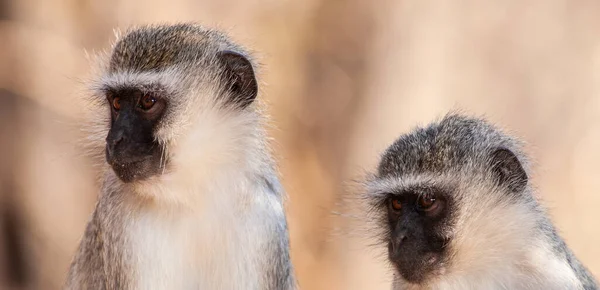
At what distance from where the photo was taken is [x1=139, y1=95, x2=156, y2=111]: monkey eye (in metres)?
3.01

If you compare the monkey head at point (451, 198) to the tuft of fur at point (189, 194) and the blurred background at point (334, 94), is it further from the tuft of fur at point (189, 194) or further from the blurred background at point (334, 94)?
the blurred background at point (334, 94)

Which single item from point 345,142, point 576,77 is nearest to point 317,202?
point 345,142

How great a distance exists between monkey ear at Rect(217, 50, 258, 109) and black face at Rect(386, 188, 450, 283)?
25.6 inches

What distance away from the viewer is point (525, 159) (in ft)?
10.2

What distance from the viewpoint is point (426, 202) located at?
9.64ft

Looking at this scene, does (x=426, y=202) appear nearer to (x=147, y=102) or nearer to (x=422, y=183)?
(x=422, y=183)

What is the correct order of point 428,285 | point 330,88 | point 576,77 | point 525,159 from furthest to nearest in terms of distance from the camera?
1. point 330,88
2. point 576,77
3. point 525,159
4. point 428,285

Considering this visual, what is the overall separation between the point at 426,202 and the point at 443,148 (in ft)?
0.66

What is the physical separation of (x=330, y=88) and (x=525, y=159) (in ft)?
7.05

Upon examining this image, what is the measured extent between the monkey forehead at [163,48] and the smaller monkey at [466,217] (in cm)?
78

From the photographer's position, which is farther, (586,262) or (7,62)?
(7,62)

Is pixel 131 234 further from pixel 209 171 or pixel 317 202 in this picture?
pixel 317 202

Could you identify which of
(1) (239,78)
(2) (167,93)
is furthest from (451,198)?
(2) (167,93)

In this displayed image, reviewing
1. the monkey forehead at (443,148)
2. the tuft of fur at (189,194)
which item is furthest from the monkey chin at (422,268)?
the tuft of fur at (189,194)
